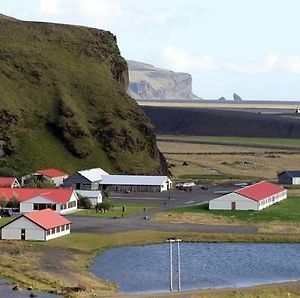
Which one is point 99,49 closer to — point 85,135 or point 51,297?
point 85,135

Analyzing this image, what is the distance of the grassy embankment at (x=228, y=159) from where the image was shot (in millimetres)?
128325

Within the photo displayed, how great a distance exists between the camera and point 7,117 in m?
118

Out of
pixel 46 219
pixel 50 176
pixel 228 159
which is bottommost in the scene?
pixel 46 219

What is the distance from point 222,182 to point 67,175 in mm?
20499

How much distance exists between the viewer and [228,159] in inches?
6019

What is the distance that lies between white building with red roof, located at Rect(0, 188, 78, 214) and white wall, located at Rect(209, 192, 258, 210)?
13860 millimetres

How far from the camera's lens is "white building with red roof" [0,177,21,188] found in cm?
9988

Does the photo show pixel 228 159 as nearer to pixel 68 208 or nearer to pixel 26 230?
pixel 68 208

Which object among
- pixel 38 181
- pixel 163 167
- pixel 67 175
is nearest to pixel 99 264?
pixel 38 181

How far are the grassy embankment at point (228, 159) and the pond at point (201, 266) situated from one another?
51.5m

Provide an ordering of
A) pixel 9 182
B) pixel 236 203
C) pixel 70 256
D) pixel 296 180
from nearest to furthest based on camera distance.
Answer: pixel 70 256
pixel 236 203
pixel 9 182
pixel 296 180

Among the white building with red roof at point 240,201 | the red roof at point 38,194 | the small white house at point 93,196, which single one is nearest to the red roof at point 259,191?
the white building with red roof at point 240,201

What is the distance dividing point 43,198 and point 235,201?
1855 centimetres

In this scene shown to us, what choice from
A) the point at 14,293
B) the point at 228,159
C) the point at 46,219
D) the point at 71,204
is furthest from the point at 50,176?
the point at 14,293
